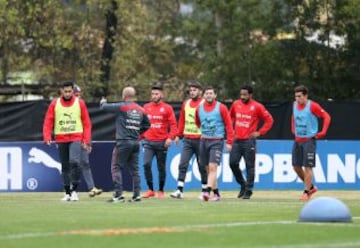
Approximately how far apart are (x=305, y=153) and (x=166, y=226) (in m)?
7.41

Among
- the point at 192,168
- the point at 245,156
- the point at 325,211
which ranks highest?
the point at 245,156

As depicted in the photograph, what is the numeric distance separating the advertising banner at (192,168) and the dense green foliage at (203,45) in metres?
6.33

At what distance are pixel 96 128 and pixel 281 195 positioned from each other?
20.2 ft

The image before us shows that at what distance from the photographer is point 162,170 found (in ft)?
68.1

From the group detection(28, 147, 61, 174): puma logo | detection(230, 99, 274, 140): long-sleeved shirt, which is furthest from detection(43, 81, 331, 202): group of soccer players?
detection(28, 147, 61, 174): puma logo

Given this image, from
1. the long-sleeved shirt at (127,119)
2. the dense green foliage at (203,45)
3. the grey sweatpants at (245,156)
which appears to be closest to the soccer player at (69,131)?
the long-sleeved shirt at (127,119)

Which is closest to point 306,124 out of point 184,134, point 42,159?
point 184,134

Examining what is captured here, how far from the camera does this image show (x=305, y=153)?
65.2 feet

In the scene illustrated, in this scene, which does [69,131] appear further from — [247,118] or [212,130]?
[247,118]

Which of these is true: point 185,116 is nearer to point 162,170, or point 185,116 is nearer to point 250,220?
point 162,170

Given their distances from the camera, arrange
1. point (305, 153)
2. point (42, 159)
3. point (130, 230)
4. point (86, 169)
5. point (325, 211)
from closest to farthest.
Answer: point (130, 230)
point (325, 211)
point (305, 153)
point (86, 169)
point (42, 159)

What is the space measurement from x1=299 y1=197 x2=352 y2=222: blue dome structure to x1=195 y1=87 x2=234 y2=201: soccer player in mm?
5880

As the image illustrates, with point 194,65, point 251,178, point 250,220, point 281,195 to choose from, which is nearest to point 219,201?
point 251,178

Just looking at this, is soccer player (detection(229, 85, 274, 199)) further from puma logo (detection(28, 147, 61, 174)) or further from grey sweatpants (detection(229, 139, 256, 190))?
puma logo (detection(28, 147, 61, 174))
